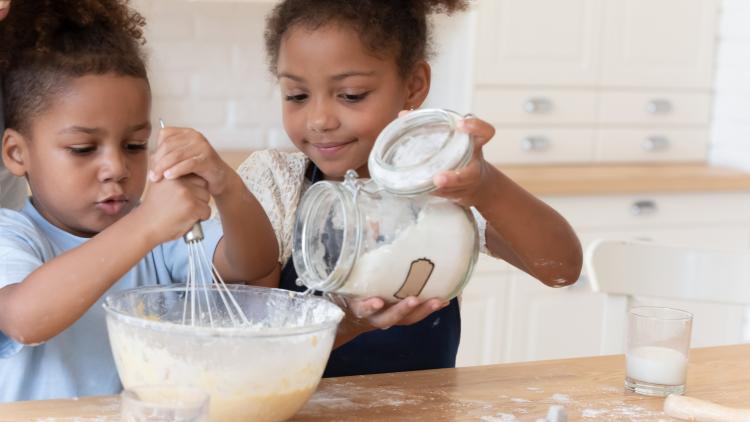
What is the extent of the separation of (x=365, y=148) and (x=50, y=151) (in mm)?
431

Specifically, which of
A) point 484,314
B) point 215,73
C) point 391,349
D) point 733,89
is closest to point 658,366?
point 391,349

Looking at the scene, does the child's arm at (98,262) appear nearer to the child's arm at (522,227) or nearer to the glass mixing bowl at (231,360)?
the glass mixing bowl at (231,360)

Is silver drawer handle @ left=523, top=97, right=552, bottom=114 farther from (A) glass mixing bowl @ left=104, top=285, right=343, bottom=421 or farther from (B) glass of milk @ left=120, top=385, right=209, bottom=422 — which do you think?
(B) glass of milk @ left=120, top=385, right=209, bottom=422

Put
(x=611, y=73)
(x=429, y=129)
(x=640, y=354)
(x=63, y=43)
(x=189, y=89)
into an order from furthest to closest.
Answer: (x=611, y=73) → (x=189, y=89) → (x=63, y=43) → (x=640, y=354) → (x=429, y=129)

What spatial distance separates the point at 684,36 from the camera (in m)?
3.36

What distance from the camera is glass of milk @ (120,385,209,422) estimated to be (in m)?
0.82

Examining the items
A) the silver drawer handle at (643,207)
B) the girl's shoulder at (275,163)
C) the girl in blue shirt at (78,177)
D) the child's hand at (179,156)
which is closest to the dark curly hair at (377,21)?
the girl's shoulder at (275,163)

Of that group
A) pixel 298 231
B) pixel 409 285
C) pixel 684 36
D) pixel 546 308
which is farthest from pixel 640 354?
pixel 684 36

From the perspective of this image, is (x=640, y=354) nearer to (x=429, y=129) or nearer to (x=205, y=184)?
(x=429, y=129)

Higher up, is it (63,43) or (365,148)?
(63,43)

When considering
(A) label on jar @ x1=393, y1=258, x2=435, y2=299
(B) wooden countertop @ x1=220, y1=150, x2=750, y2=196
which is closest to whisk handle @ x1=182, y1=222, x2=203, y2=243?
(A) label on jar @ x1=393, y1=258, x2=435, y2=299

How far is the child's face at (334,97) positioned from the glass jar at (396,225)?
0.38 metres

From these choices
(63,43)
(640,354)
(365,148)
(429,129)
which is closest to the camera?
(429,129)

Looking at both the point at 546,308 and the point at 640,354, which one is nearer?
the point at 640,354
